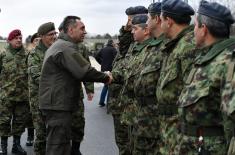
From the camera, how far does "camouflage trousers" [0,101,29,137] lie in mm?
8523

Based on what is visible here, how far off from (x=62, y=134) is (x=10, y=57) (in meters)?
3.12

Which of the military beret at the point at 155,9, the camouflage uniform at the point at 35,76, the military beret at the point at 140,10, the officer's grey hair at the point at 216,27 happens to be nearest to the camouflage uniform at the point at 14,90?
the camouflage uniform at the point at 35,76

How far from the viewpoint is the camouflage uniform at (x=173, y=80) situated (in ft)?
13.7

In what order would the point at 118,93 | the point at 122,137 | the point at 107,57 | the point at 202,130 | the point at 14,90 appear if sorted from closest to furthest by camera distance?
the point at 202,130
the point at 122,137
the point at 118,93
the point at 14,90
the point at 107,57

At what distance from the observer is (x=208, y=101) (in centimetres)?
338

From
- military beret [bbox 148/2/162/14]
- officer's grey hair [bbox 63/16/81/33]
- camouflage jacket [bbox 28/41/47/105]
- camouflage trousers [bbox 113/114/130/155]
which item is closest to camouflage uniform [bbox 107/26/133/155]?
camouflage trousers [bbox 113/114/130/155]

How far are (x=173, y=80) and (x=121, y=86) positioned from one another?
2.93 meters

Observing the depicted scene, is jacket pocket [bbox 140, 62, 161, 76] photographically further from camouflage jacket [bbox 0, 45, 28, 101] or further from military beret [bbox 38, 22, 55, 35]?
camouflage jacket [bbox 0, 45, 28, 101]

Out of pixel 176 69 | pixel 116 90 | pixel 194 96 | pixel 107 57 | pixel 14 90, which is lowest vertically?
pixel 14 90

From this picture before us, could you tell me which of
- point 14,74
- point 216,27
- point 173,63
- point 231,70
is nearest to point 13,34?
point 14,74

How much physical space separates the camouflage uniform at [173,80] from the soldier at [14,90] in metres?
4.74

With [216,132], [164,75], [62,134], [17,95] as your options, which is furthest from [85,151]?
[216,132]

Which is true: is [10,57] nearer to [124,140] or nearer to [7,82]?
[7,82]

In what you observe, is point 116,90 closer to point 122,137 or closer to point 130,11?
point 122,137
